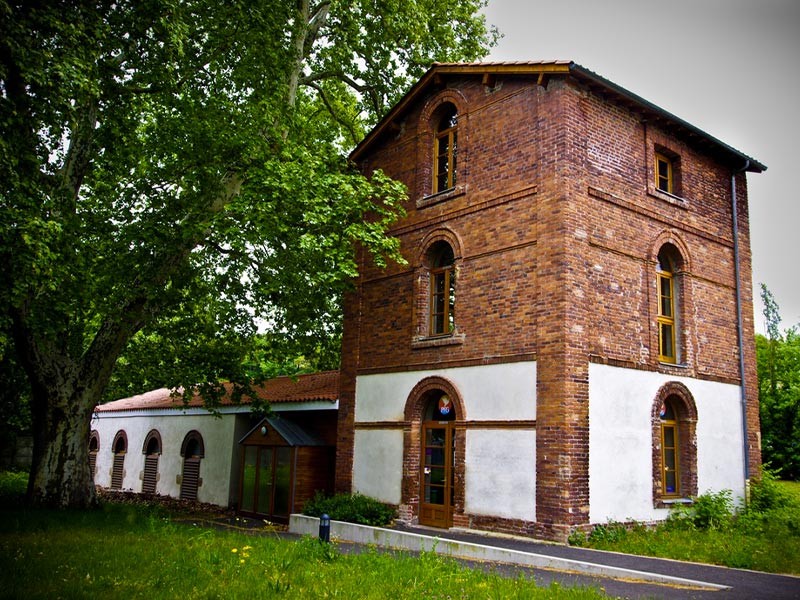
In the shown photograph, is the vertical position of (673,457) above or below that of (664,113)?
below

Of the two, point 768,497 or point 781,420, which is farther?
point 781,420

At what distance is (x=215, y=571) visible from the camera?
27.3ft

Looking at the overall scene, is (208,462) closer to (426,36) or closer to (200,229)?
(200,229)

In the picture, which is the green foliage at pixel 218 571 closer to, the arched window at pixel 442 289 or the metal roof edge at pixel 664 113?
the arched window at pixel 442 289

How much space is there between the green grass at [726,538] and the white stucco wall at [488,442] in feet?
5.15

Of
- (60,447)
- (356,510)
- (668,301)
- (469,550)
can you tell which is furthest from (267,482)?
(668,301)

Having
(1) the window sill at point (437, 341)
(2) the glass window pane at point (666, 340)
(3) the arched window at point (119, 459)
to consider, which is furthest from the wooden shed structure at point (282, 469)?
(3) the arched window at point (119, 459)

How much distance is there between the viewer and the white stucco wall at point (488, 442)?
493 inches

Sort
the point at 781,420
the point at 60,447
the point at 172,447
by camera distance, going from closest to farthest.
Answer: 1. the point at 60,447
2. the point at 781,420
3. the point at 172,447

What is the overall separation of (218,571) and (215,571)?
0.04 metres

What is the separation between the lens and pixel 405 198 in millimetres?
15156

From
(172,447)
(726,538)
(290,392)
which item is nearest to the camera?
(726,538)

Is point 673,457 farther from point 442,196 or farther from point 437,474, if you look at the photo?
point 442,196

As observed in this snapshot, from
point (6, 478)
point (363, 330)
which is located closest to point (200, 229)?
point (363, 330)
